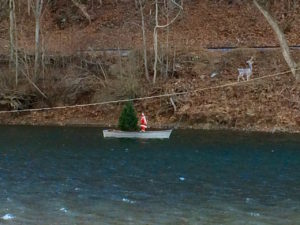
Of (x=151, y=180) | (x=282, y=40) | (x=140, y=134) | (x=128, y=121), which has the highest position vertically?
(x=282, y=40)

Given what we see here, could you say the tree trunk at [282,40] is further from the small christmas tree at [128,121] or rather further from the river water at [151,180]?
the small christmas tree at [128,121]

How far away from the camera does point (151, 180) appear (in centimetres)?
1844

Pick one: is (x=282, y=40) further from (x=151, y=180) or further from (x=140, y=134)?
(x=151, y=180)

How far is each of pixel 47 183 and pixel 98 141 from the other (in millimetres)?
10670

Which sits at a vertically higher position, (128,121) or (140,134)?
(128,121)

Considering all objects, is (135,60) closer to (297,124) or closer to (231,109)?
(231,109)

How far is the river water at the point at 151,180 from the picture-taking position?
13836 millimetres

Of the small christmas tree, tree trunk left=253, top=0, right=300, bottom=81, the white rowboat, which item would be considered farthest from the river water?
tree trunk left=253, top=0, right=300, bottom=81

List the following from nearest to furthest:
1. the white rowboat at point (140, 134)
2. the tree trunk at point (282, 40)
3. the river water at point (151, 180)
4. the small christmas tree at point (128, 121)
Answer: the river water at point (151, 180), the white rowboat at point (140, 134), the small christmas tree at point (128, 121), the tree trunk at point (282, 40)

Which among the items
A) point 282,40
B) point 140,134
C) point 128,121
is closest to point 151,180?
point 140,134

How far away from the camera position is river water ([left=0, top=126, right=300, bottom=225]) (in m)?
13.8

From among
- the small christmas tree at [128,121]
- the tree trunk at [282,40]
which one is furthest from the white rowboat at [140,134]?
the tree trunk at [282,40]

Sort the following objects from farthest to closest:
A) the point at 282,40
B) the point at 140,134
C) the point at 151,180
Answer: the point at 282,40 < the point at 140,134 < the point at 151,180

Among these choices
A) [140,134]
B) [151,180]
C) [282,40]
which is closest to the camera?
[151,180]
